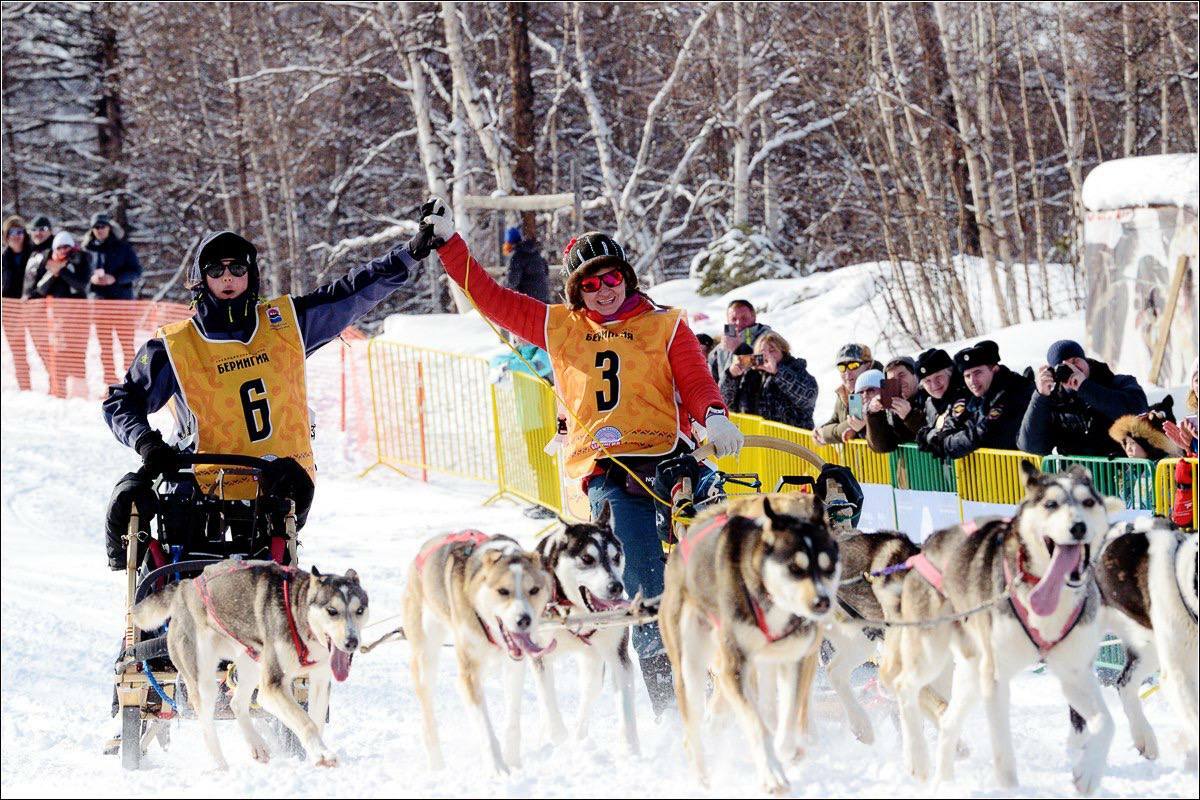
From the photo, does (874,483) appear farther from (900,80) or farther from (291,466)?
(900,80)

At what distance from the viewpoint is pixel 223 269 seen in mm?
5215

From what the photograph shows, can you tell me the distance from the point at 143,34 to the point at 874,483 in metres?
22.6

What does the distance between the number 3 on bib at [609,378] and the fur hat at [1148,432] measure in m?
2.33

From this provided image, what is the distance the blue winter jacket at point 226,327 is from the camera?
5152mm

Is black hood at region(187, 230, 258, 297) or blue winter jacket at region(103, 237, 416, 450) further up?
black hood at region(187, 230, 258, 297)

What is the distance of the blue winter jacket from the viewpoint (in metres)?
5.15

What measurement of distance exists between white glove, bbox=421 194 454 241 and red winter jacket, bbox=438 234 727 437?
0.17 ft

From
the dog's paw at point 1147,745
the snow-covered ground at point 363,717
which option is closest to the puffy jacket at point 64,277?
the snow-covered ground at point 363,717

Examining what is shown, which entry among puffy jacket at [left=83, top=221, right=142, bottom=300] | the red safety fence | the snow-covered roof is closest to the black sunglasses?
the snow-covered roof

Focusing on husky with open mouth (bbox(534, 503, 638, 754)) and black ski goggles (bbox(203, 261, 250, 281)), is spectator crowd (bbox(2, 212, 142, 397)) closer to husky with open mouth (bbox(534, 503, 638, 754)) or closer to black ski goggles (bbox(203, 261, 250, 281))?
black ski goggles (bbox(203, 261, 250, 281))

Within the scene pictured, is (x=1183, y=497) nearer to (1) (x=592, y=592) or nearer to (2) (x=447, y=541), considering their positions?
(1) (x=592, y=592)

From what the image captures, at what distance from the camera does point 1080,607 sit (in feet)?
12.0

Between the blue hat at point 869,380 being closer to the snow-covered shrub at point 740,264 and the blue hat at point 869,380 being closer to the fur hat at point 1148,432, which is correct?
the fur hat at point 1148,432

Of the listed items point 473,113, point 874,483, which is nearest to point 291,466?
point 874,483
